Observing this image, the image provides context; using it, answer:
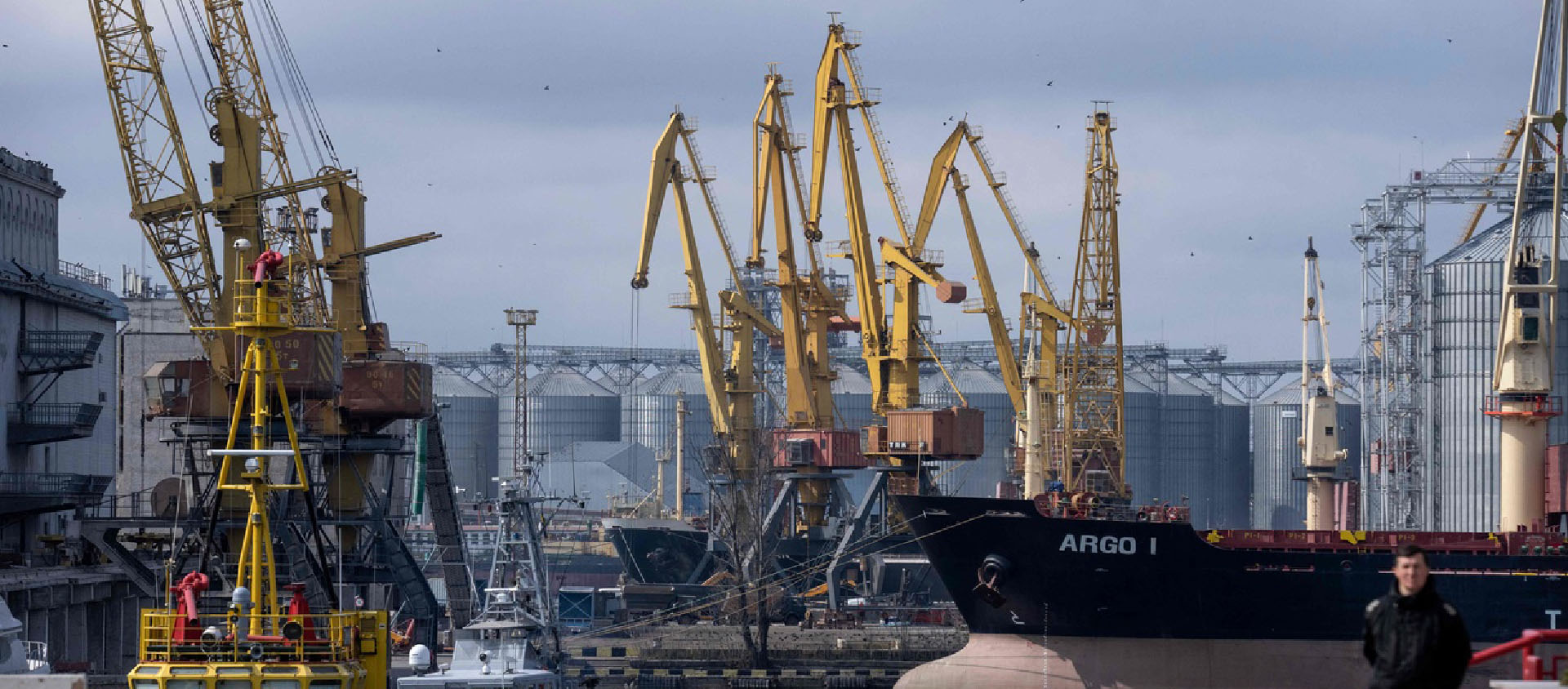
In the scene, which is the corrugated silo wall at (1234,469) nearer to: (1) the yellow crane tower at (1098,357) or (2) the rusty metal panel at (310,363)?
(1) the yellow crane tower at (1098,357)

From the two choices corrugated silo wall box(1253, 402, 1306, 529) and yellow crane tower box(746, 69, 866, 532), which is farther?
corrugated silo wall box(1253, 402, 1306, 529)

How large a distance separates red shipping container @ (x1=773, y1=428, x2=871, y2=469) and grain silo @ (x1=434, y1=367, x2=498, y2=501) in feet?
268

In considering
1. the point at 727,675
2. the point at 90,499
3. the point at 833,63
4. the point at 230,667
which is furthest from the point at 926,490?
the point at 230,667

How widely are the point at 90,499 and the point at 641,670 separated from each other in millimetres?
18141

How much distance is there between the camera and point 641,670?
→ 5253cm

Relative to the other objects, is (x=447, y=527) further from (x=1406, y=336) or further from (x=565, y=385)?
(x=565, y=385)

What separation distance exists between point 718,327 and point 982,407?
2596 inches

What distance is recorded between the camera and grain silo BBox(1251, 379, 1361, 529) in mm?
143125

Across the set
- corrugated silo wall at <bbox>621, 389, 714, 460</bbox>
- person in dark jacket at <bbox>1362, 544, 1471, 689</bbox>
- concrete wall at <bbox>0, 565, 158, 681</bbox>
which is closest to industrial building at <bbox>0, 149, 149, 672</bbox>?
concrete wall at <bbox>0, 565, 158, 681</bbox>

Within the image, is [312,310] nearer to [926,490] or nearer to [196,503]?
[196,503]

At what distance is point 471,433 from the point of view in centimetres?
16162

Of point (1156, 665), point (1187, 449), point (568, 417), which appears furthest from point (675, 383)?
point (1156, 665)

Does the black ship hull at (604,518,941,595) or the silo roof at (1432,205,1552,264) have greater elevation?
the silo roof at (1432,205,1552,264)

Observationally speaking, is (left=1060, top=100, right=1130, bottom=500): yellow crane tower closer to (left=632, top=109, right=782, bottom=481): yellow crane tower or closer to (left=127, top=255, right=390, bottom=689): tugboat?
(left=632, top=109, right=782, bottom=481): yellow crane tower
